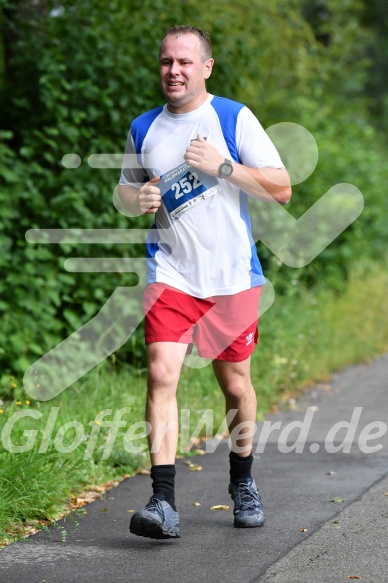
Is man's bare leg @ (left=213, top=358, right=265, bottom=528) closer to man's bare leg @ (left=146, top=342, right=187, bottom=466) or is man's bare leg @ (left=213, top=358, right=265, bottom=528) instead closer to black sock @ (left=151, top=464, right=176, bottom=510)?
man's bare leg @ (left=146, top=342, right=187, bottom=466)

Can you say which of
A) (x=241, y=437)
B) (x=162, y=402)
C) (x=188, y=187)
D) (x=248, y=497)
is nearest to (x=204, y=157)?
(x=188, y=187)

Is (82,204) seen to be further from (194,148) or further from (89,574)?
(89,574)

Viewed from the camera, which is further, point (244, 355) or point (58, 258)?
point (58, 258)

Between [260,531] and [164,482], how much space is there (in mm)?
546

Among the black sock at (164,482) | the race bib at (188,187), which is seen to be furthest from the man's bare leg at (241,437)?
the race bib at (188,187)

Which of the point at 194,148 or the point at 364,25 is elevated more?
the point at 364,25

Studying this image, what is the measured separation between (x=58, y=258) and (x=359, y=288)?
17.2 ft

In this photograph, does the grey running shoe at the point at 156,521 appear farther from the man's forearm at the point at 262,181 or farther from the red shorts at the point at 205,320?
the man's forearm at the point at 262,181

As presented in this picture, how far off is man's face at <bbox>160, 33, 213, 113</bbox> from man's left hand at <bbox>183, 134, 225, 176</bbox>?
0.90 feet

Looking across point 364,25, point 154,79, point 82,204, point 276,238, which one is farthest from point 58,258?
point 364,25

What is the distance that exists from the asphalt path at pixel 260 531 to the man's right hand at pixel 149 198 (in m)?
1.47

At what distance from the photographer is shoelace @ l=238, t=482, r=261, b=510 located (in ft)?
17.0

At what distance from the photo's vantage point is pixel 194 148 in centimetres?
479

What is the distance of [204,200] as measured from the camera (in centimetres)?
497
